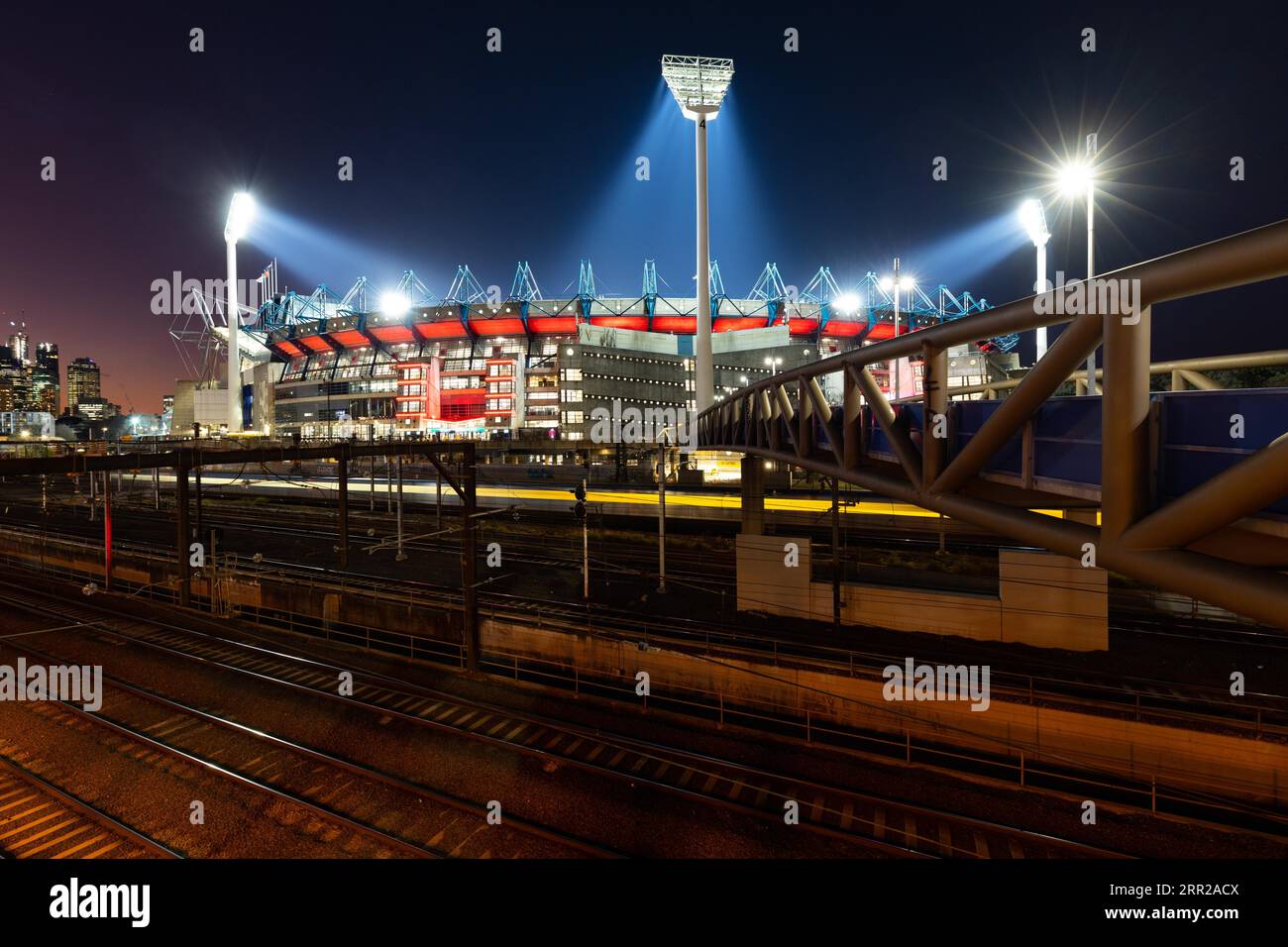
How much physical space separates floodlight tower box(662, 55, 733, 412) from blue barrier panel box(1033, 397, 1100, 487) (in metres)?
56.2

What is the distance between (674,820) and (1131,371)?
8342 mm

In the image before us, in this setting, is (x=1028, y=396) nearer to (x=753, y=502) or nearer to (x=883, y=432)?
(x=883, y=432)

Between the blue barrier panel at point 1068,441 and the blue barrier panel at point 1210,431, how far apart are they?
658 millimetres

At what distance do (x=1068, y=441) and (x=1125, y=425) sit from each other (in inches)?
51.1

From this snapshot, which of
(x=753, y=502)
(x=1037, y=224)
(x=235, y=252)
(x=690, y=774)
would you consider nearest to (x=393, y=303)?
(x=235, y=252)

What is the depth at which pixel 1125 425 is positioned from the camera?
318cm

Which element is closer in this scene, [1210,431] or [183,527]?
[1210,431]

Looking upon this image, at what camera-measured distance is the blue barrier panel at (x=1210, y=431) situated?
309 centimetres

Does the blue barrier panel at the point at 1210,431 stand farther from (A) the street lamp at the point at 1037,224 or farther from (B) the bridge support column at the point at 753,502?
(A) the street lamp at the point at 1037,224

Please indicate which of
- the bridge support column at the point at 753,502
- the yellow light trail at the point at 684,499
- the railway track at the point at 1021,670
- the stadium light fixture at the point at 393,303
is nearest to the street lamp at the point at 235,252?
the stadium light fixture at the point at 393,303
